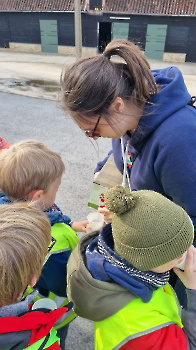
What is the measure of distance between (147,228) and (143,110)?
71 centimetres

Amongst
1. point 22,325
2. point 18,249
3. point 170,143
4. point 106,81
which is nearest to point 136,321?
point 22,325

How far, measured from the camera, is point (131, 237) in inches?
41.2

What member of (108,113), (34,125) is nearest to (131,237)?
(108,113)

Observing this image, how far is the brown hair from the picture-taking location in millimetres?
1336

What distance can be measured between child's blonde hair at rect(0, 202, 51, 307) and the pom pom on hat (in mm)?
313

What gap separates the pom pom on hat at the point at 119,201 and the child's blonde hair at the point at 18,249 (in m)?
0.31

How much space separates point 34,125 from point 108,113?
4.58m

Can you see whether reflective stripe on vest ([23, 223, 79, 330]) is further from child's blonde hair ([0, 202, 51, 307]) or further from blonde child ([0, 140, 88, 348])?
child's blonde hair ([0, 202, 51, 307])

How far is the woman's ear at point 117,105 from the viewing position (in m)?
1.37

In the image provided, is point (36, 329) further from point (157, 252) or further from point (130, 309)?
point (157, 252)

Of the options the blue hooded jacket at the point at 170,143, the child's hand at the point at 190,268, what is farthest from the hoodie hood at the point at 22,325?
the blue hooded jacket at the point at 170,143

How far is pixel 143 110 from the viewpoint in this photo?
4.76 feet

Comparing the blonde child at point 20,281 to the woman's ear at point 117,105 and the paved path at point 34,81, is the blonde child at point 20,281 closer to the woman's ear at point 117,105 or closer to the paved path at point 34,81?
the woman's ear at point 117,105

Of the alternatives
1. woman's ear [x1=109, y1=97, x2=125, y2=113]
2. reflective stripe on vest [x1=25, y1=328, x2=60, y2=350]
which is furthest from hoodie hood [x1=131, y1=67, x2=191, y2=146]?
reflective stripe on vest [x1=25, y1=328, x2=60, y2=350]
